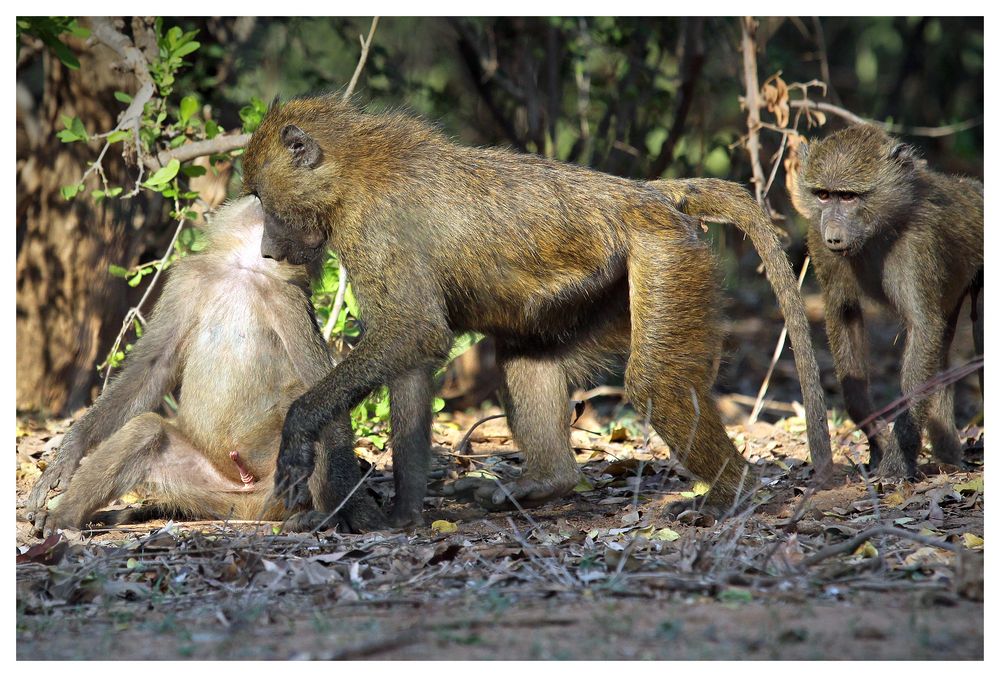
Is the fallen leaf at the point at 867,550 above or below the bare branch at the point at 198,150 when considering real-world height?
below

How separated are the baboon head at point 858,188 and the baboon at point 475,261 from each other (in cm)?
76

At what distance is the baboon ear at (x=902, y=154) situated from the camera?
5.16 m

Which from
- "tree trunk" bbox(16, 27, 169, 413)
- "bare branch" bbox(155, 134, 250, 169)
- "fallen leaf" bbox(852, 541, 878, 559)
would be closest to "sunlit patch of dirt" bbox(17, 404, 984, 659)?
"fallen leaf" bbox(852, 541, 878, 559)

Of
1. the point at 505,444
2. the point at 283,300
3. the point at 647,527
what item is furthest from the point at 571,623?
the point at 505,444

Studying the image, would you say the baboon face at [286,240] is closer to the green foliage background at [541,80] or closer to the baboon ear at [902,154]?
the green foliage background at [541,80]

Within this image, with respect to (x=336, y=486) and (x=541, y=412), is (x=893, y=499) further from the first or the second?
(x=336, y=486)

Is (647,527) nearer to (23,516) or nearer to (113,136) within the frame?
(23,516)

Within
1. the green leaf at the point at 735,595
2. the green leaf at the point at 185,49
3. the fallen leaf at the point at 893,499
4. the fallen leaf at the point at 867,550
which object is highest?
the green leaf at the point at 185,49

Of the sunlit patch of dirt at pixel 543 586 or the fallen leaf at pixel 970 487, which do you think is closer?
the sunlit patch of dirt at pixel 543 586

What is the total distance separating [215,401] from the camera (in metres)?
4.52

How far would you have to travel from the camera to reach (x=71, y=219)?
6.77 meters

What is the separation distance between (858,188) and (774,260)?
894 millimetres

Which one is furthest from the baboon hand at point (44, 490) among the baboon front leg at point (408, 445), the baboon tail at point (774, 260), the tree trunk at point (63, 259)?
the baboon tail at point (774, 260)

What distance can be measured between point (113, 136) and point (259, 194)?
1402 mm
